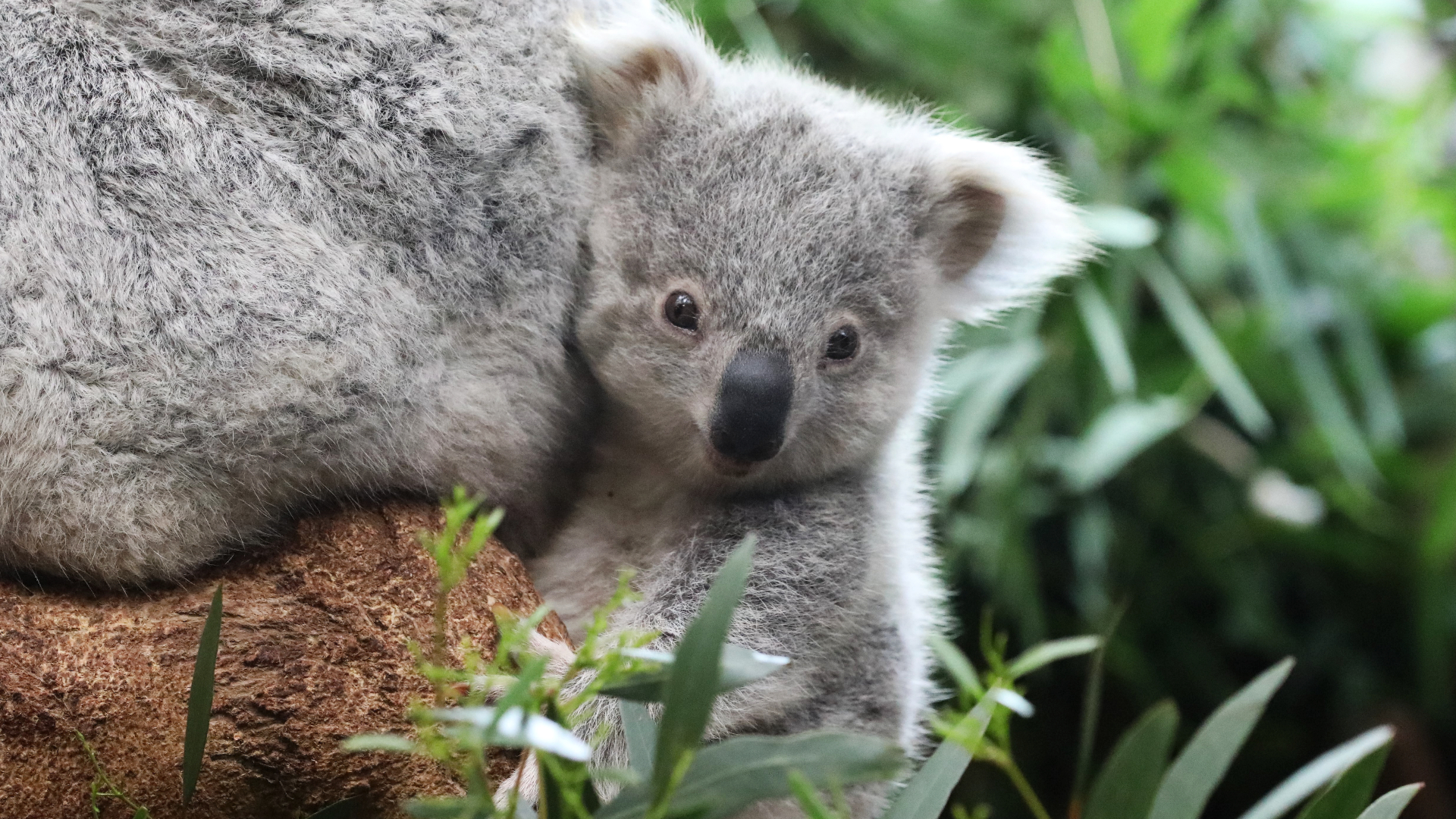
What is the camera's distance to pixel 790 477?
169 centimetres

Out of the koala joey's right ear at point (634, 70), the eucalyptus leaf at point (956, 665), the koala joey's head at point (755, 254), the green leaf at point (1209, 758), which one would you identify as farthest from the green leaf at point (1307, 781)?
the koala joey's right ear at point (634, 70)

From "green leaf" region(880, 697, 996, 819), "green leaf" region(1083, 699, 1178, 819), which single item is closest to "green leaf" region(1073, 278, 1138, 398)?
"green leaf" region(1083, 699, 1178, 819)

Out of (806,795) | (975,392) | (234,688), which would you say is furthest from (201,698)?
(975,392)

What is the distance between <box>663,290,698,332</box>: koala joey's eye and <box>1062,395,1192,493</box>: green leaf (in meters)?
1.47

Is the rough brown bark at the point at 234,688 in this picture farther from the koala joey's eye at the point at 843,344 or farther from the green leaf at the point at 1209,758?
the green leaf at the point at 1209,758

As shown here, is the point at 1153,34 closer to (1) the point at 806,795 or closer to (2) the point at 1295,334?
(2) the point at 1295,334

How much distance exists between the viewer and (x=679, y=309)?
1609 millimetres

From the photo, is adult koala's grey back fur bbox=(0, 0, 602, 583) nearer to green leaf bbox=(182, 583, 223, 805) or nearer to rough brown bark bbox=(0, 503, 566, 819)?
rough brown bark bbox=(0, 503, 566, 819)

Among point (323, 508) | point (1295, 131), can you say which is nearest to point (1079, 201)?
point (1295, 131)

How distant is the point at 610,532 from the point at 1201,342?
182 centimetres

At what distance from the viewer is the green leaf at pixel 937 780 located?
4.68ft

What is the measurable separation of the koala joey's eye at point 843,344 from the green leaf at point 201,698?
2.57 feet

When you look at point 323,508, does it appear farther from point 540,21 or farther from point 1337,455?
point 1337,455

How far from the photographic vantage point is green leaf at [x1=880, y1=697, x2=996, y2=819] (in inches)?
56.1
